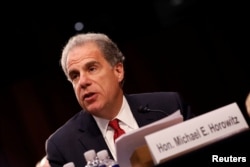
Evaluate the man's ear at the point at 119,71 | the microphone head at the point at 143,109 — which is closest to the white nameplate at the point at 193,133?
the microphone head at the point at 143,109

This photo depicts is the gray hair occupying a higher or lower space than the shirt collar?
higher

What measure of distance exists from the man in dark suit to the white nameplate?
63cm

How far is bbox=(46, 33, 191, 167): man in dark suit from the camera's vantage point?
180 centimetres

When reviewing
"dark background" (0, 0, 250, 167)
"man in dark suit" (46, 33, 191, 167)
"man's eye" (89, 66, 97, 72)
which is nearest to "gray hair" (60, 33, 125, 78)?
"man in dark suit" (46, 33, 191, 167)

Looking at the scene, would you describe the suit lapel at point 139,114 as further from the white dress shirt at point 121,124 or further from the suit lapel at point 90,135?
the suit lapel at point 90,135

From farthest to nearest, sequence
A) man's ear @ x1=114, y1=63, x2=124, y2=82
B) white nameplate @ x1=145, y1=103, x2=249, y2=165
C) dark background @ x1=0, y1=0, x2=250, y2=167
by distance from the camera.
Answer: dark background @ x1=0, y1=0, x2=250, y2=167
man's ear @ x1=114, y1=63, x2=124, y2=82
white nameplate @ x1=145, y1=103, x2=249, y2=165

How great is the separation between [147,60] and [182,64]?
359 millimetres

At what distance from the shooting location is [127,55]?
3984 millimetres

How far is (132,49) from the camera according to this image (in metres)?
3.98

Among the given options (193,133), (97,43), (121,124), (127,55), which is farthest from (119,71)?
(127,55)

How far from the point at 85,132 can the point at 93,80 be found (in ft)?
0.85

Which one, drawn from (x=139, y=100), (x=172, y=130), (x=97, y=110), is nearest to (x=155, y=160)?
(x=172, y=130)

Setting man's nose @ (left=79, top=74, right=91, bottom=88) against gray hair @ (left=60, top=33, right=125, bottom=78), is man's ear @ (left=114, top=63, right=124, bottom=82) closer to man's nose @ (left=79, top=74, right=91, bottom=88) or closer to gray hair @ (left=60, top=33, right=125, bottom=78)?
gray hair @ (left=60, top=33, right=125, bottom=78)

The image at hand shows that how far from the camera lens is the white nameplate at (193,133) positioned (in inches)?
43.2
